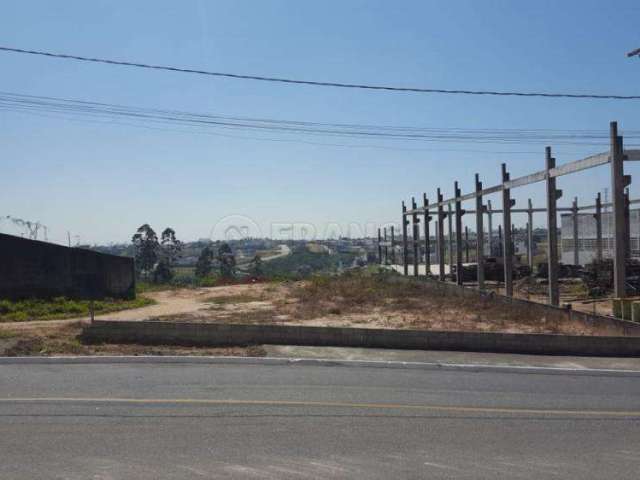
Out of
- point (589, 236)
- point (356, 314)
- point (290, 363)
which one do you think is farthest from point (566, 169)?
point (589, 236)

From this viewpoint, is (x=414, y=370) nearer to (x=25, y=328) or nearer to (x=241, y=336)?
(x=241, y=336)

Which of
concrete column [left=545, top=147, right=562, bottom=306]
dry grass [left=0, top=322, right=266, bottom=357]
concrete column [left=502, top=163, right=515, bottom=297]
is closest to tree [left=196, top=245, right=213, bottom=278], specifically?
concrete column [left=502, top=163, right=515, bottom=297]

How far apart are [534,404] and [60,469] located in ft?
19.6

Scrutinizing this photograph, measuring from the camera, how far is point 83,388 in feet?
30.2

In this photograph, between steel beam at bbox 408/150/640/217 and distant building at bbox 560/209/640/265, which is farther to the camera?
distant building at bbox 560/209/640/265

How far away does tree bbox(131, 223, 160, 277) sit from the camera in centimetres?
4772

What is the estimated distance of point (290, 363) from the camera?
11914 millimetres

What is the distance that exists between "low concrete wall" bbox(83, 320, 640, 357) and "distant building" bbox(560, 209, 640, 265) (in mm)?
25983

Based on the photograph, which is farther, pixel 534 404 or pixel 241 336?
pixel 241 336

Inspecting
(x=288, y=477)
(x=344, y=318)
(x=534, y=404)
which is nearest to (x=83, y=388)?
(x=288, y=477)

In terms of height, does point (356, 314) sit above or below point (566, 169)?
below

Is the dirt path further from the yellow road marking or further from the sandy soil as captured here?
the yellow road marking

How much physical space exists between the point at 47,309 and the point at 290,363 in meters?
11.2

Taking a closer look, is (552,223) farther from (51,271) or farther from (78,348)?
(51,271)
